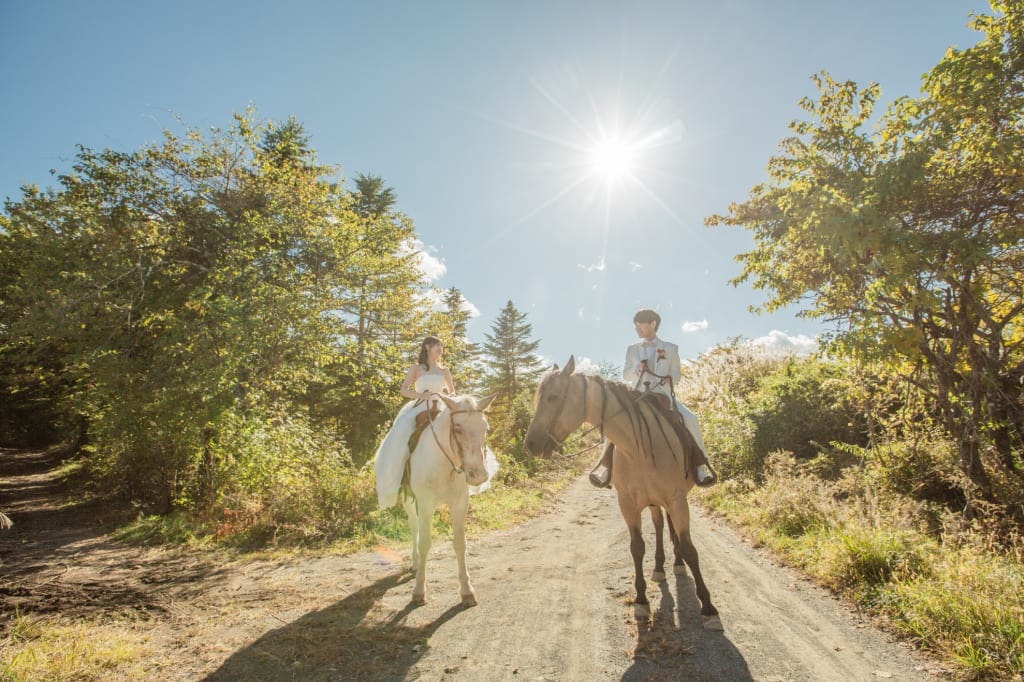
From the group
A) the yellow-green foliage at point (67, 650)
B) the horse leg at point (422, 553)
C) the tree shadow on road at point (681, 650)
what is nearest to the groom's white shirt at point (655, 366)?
the tree shadow on road at point (681, 650)

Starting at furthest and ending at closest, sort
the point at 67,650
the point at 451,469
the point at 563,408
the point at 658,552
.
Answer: the point at 658,552, the point at 451,469, the point at 563,408, the point at 67,650

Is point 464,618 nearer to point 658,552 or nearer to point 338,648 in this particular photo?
point 338,648

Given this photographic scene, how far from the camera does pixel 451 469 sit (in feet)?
17.2

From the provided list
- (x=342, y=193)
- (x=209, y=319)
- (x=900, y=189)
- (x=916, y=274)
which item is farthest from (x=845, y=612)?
(x=342, y=193)

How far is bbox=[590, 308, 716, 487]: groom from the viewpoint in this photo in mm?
4934

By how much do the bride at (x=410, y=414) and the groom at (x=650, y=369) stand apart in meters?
1.45

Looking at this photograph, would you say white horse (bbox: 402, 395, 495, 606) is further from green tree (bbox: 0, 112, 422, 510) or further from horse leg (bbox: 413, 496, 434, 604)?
green tree (bbox: 0, 112, 422, 510)

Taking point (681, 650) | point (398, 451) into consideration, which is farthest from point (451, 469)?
point (681, 650)

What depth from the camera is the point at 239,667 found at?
3664 mm

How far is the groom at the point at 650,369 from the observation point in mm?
4934

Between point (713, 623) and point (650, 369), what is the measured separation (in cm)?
249

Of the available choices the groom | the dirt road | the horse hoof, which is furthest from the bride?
the horse hoof

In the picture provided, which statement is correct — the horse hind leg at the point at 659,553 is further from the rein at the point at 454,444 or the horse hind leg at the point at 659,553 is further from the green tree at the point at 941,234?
the green tree at the point at 941,234

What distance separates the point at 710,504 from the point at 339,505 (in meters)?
8.21
